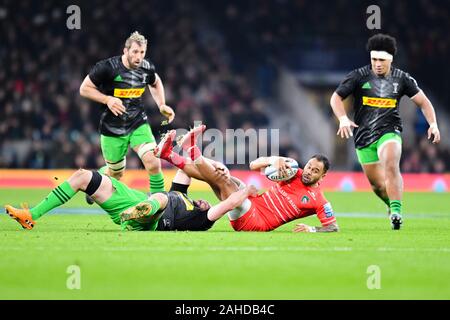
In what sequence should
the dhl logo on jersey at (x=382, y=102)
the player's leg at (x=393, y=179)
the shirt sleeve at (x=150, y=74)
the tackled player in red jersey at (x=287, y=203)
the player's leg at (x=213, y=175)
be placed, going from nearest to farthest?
the player's leg at (x=213, y=175), the tackled player in red jersey at (x=287, y=203), the player's leg at (x=393, y=179), the dhl logo on jersey at (x=382, y=102), the shirt sleeve at (x=150, y=74)

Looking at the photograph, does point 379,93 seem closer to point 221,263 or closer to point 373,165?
point 373,165

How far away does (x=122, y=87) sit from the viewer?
1292 centimetres

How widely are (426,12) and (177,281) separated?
2464cm

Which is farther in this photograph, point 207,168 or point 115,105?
point 115,105

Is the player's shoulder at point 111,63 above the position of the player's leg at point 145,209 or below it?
above

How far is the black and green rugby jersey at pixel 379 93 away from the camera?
479 inches

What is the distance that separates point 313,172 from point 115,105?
2.97 meters

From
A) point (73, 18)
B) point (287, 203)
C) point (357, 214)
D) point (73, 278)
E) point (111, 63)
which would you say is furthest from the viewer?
point (73, 18)

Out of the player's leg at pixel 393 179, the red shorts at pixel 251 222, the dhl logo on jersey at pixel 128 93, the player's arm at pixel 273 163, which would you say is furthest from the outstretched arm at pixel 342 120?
the dhl logo on jersey at pixel 128 93

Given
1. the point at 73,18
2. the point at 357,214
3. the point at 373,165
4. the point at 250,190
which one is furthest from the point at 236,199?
the point at 73,18

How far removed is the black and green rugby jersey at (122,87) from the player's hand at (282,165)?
3.00 metres

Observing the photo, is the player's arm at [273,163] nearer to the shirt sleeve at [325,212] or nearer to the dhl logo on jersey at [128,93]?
the shirt sleeve at [325,212]

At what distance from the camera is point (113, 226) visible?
38.6 feet

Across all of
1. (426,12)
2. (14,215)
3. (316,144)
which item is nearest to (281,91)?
(316,144)
